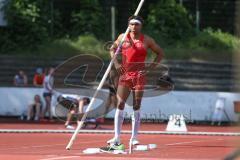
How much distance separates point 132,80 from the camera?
11.9m

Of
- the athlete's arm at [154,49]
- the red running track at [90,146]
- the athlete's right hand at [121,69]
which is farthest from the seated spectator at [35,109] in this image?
the athlete's right hand at [121,69]

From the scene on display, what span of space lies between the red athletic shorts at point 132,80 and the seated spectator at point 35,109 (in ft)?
40.1

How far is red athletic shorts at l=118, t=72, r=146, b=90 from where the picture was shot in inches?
468

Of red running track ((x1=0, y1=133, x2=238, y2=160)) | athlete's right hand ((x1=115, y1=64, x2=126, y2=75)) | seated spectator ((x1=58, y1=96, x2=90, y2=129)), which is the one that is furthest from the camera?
seated spectator ((x1=58, y1=96, x2=90, y2=129))

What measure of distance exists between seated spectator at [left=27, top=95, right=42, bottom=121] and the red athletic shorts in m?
12.2

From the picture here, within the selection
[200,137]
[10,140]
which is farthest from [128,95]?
[200,137]

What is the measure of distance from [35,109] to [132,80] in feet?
42.0

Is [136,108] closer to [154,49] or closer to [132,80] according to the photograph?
[132,80]

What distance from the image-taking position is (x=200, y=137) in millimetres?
16594

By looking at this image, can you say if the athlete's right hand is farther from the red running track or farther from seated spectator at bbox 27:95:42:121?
seated spectator at bbox 27:95:42:121

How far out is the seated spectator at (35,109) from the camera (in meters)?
24.0

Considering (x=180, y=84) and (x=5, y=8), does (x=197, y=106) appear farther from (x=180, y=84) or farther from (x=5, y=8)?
(x=5, y=8)

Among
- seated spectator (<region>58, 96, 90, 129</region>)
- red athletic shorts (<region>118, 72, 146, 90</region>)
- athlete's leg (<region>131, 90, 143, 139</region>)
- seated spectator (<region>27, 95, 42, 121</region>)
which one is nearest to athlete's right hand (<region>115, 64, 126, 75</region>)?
red athletic shorts (<region>118, 72, 146, 90</region>)

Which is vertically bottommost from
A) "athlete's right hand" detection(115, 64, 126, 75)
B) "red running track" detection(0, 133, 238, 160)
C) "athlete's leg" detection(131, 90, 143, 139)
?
"red running track" detection(0, 133, 238, 160)
